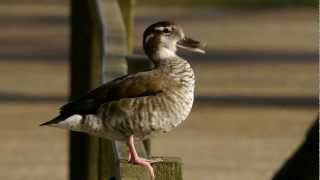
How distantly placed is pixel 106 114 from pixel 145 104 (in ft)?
0.47

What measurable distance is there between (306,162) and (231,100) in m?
8.77

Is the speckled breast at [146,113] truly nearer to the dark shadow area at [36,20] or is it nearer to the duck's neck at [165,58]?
the duck's neck at [165,58]

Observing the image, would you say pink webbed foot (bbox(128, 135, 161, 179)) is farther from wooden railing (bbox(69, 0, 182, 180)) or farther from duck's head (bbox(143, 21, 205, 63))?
duck's head (bbox(143, 21, 205, 63))

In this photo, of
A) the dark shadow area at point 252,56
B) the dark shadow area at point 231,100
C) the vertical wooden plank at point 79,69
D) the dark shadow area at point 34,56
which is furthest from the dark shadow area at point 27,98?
the vertical wooden plank at point 79,69

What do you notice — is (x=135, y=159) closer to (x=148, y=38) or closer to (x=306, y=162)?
(x=148, y=38)

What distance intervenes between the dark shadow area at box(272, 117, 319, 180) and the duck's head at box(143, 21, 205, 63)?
1.89 m

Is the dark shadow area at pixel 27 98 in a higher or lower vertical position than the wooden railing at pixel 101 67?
lower

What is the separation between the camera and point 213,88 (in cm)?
1631

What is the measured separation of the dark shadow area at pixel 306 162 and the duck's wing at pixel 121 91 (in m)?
2.01

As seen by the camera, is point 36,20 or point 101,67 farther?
point 36,20

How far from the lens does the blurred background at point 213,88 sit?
12.2 m

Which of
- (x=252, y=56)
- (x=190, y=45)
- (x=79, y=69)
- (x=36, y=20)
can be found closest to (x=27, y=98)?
(x=252, y=56)

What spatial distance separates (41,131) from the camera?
13.5m

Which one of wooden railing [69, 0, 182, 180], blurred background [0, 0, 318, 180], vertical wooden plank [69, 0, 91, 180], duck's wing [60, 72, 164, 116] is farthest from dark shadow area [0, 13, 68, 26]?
duck's wing [60, 72, 164, 116]
